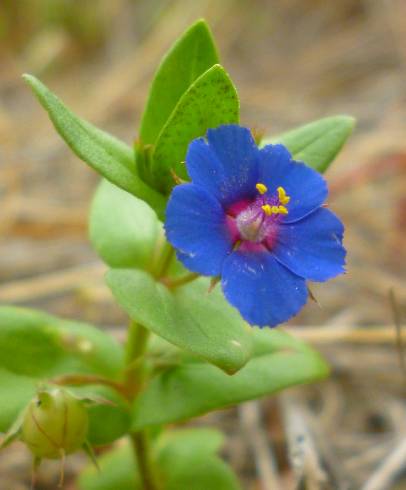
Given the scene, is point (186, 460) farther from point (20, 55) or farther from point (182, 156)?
point (20, 55)

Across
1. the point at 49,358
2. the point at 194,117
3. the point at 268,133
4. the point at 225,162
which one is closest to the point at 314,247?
the point at 225,162

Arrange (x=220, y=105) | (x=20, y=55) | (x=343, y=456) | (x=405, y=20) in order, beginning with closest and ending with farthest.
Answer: (x=220, y=105) < (x=343, y=456) < (x=405, y=20) < (x=20, y=55)

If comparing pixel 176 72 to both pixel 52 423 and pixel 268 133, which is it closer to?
pixel 52 423

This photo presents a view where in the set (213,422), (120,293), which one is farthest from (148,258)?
(213,422)

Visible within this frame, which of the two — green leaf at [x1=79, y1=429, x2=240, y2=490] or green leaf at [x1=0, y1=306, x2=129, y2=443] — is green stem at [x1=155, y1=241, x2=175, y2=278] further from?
green leaf at [x1=79, y1=429, x2=240, y2=490]

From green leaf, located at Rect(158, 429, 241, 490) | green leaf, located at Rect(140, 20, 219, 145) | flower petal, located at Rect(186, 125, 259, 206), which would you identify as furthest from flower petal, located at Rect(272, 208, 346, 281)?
green leaf, located at Rect(158, 429, 241, 490)
